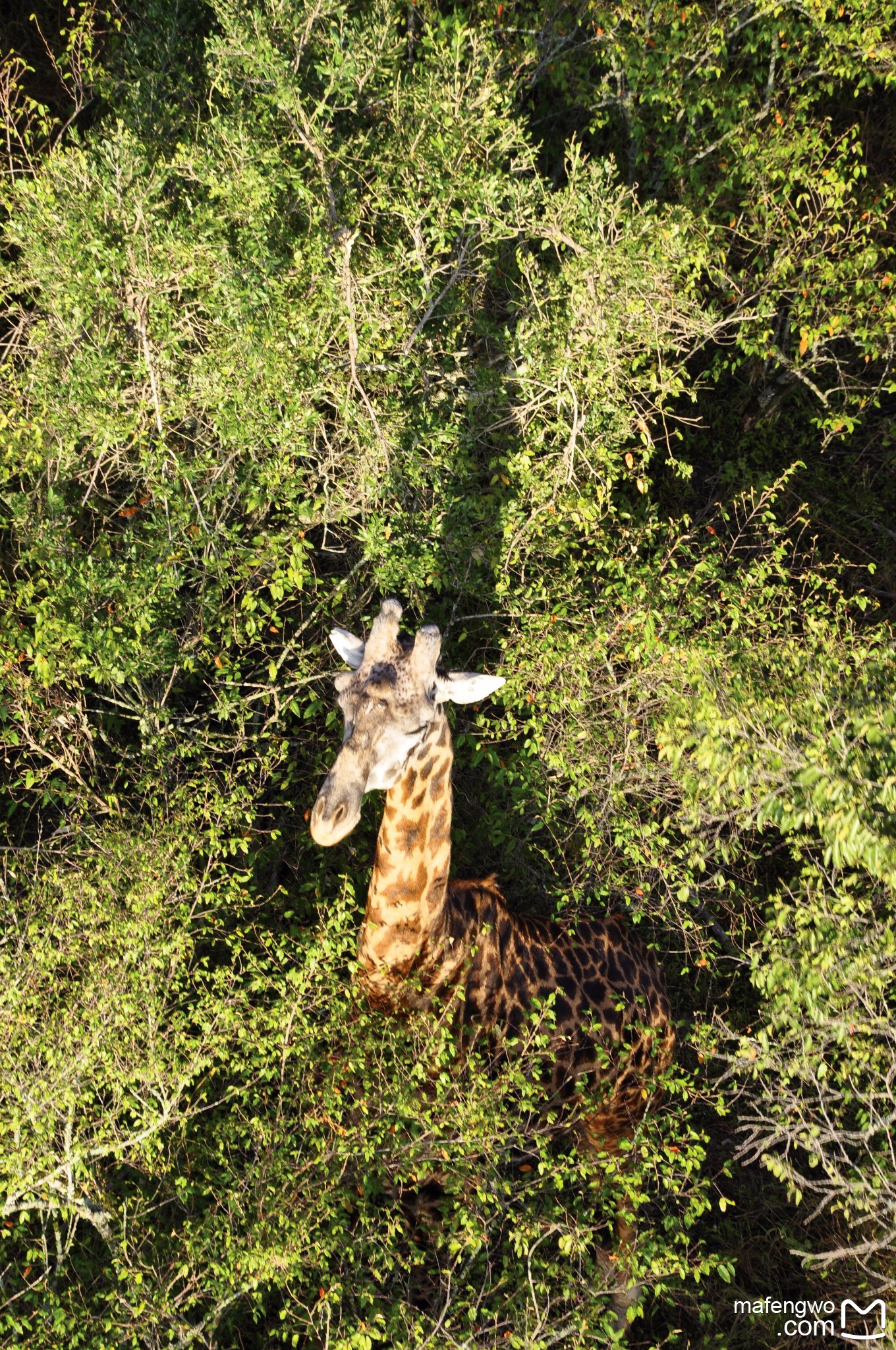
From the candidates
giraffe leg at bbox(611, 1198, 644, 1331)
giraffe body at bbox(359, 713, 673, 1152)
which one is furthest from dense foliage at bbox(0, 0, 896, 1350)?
giraffe body at bbox(359, 713, 673, 1152)

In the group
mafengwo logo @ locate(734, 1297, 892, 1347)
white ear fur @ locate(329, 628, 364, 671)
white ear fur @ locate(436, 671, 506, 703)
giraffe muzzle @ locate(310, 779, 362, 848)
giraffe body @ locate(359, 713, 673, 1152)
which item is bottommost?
mafengwo logo @ locate(734, 1297, 892, 1347)

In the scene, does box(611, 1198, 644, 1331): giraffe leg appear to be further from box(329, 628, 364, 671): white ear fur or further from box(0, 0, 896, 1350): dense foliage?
box(329, 628, 364, 671): white ear fur

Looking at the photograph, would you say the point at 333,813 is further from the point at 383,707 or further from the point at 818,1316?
the point at 818,1316

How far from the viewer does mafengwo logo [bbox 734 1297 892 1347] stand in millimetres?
5949

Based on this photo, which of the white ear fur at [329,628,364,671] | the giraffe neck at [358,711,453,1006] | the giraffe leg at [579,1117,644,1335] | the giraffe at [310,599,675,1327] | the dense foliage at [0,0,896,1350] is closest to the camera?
the giraffe at [310,599,675,1327]

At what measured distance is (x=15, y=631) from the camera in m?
5.95

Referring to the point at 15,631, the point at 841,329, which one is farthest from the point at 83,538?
the point at 841,329

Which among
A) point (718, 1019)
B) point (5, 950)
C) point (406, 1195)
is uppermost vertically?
point (5, 950)

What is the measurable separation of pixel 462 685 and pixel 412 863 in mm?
927

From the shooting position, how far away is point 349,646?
5215mm

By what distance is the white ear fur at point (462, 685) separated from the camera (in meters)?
4.86

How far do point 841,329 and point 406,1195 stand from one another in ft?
23.5

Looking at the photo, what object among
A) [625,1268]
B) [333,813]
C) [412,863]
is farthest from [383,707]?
[625,1268]

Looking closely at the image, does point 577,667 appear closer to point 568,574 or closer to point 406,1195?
point 568,574
